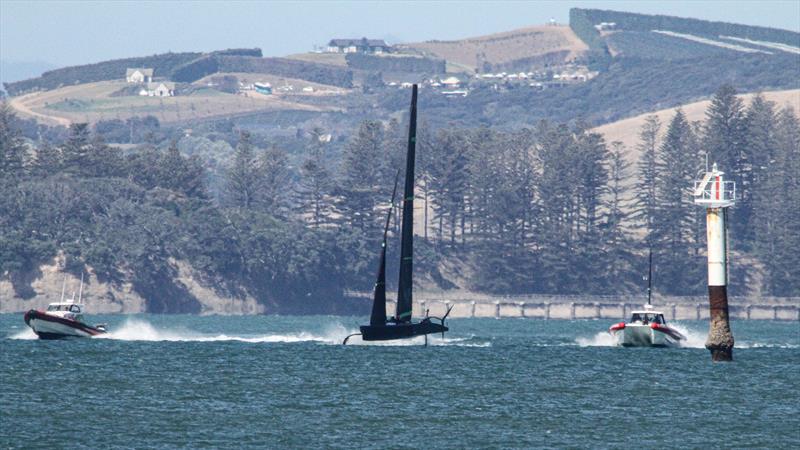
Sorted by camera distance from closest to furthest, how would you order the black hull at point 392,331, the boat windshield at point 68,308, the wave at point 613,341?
1. the black hull at point 392,331
2. the boat windshield at point 68,308
3. the wave at point 613,341

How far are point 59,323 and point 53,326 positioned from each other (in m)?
0.48

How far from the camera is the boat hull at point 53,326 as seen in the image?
111812 millimetres

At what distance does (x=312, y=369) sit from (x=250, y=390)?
41.6ft

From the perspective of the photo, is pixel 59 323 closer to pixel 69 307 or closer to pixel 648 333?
pixel 69 307

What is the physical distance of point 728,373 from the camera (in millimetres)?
91625

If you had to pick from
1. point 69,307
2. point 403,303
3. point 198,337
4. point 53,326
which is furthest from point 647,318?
point 53,326

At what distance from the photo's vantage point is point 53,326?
112312 mm

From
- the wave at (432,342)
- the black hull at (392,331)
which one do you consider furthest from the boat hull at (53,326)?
the black hull at (392,331)

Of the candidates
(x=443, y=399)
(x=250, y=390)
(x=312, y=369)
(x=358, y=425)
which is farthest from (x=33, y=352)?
(x=358, y=425)

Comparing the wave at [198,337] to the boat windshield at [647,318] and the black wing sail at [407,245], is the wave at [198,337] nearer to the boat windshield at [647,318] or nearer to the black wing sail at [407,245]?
the black wing sail at [407,245]

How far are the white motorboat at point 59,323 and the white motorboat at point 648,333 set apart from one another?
3273 cm

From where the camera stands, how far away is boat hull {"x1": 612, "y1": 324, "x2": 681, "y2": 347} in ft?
365

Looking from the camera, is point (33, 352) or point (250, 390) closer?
point (250, 390)

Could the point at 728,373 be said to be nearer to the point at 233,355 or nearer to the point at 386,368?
the point at 386,368
